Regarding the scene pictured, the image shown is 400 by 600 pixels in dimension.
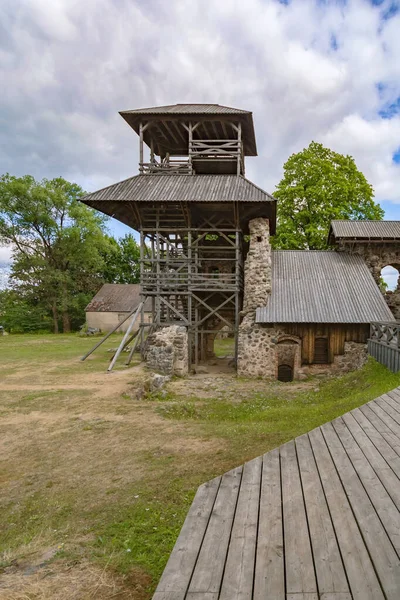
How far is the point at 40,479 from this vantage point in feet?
19.5

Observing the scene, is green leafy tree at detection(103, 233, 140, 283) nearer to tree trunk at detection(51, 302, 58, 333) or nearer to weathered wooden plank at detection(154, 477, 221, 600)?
tree trunk at detection(51, 302, 58, 333)

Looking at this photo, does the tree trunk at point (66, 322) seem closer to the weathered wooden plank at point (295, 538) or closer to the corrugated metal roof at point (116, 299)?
the corrugated metal roof at point (116, 299)

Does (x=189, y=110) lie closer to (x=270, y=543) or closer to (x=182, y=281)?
Answer: (x=182, y=281)

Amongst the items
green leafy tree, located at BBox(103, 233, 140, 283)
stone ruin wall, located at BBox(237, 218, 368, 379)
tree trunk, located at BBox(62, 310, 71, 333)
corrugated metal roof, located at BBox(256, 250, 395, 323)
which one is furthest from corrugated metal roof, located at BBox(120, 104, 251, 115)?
green leafy tree, located at BBox(103, 233, 140, 283)

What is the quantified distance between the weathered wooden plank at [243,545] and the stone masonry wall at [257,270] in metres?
11.7

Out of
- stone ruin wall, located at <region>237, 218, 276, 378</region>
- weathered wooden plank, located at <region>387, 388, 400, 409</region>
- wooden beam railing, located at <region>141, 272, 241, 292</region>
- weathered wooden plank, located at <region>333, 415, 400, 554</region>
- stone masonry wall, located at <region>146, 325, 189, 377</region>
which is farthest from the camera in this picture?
wooden beam railing, located at <region>141, 272, 241, 292</region>

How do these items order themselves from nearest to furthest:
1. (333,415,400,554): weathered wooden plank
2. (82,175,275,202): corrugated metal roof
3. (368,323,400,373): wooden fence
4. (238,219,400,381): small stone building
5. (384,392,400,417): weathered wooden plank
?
(333,415,400,554): weathered wooden plank
(384,392,400,417): weathered wooden plank
(368,323,400,373): wooden fence
(238,219,400,381): small stone building
(82,175,275,202): corrugated metal roof

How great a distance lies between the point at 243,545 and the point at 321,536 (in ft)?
2.15

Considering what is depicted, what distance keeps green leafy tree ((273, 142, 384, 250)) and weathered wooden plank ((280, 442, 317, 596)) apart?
822 inches

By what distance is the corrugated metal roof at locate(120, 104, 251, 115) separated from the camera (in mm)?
16438

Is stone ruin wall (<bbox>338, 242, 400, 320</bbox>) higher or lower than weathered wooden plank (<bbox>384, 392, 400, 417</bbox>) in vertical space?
higher

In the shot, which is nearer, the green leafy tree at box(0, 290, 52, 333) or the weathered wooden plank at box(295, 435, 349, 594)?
the weathered wooden plank at box(295, 435, 349, 594)

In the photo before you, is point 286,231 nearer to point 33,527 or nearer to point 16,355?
point 16,355

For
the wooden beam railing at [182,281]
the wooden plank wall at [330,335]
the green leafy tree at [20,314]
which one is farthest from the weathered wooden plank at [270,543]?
the green leafy tree at [20,314]
